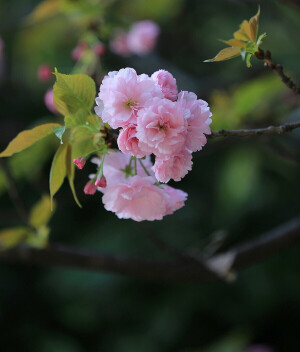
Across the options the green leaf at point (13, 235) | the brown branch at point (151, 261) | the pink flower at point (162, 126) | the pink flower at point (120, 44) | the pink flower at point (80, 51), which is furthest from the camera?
the pink flower at point (120, 44)

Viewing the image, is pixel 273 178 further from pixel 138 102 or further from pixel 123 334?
pixel 138 102

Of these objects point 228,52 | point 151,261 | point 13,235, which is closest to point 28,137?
point 228,52

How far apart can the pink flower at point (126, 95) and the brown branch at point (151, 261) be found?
89 centimetres

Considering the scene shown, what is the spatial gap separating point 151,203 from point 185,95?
0.67 ft

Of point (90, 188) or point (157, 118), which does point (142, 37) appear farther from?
point (157, 118)

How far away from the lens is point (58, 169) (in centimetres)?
89

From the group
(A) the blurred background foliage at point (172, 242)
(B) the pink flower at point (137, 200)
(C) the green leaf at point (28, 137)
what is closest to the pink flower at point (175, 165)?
(B) the pink flower at point (137, 200)

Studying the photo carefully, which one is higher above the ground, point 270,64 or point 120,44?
point 270,64

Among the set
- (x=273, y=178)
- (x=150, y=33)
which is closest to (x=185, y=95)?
(x=150, y=33)

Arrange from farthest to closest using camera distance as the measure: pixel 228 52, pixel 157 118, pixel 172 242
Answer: pixel 172 242
pixel 228 52
pixel 157 118

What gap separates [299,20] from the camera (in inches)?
100.0

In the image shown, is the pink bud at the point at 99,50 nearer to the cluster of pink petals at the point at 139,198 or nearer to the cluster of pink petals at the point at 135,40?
the cluster of pink petals at the point at 135,40

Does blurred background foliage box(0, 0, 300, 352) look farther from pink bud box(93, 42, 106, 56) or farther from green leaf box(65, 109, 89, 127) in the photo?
green leaf box(65, 109, 89, 127)

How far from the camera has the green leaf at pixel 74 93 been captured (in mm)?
855
